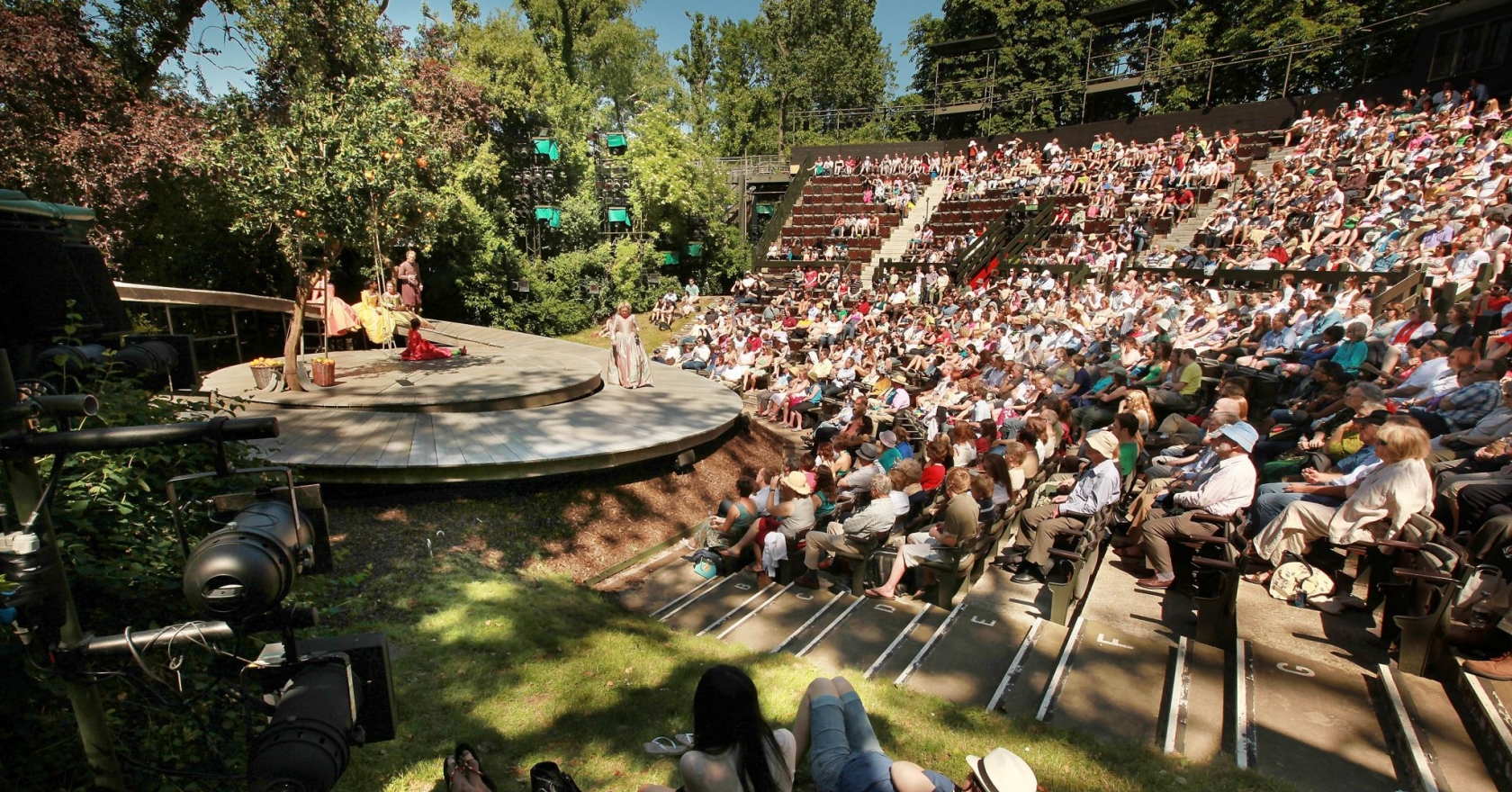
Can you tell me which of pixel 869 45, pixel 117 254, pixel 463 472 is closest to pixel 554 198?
pixel 117 254

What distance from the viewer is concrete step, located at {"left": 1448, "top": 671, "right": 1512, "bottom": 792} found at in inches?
126

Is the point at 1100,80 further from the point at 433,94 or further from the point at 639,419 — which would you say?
the point at 639,419

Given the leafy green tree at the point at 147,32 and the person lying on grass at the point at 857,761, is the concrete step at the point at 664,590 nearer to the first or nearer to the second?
the person lying on grass at the point at 857,761

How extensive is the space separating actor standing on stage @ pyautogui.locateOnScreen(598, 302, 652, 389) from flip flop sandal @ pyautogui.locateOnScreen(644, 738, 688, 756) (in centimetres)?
741

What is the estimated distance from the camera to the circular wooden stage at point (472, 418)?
6496 mm

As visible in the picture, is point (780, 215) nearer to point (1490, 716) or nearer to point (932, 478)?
point (932, 478)

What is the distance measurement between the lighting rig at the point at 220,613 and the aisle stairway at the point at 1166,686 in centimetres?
335

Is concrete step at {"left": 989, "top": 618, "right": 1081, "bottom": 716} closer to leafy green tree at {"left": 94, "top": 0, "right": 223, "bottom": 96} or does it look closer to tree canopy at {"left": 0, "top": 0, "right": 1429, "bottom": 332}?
tree canopy at {"left": 0, "top": 0, "right": 1429, "bottom": 332}

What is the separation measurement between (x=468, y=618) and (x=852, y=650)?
268 cm

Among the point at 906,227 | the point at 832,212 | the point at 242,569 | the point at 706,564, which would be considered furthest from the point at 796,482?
the point at 832,212

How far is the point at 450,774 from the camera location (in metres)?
2.96

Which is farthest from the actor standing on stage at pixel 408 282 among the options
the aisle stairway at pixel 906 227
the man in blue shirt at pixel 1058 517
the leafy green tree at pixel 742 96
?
the leafy green tree at pixel 742 96

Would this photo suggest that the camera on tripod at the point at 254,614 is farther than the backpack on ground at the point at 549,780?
No

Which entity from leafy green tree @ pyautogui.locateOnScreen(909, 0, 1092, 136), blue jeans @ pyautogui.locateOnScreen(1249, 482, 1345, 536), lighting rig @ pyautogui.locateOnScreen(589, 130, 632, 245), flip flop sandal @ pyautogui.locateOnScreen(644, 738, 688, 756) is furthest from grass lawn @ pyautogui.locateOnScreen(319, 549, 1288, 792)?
leafy green tree @ pyautogui.locateOnScreen(909, 0, 1092, 136)
